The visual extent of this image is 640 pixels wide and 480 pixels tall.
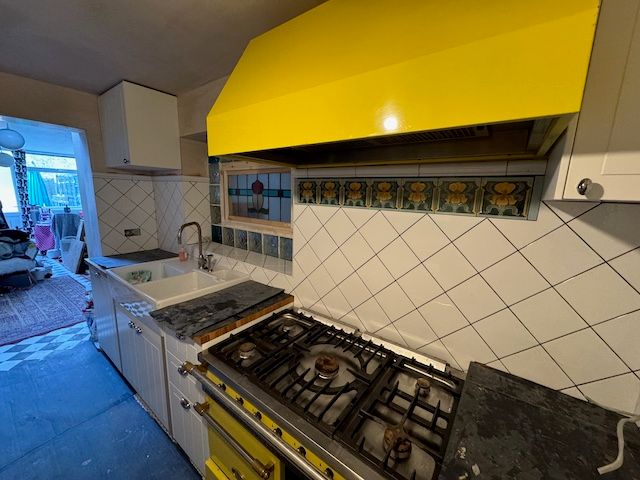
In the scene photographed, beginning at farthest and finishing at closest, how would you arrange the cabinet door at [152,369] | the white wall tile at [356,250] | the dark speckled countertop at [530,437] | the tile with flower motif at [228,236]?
the tile with flower motif at [228,236], the cabinet door at [152,369], the white wall tile at [356,250], the dark speckled countertop at [530,437]

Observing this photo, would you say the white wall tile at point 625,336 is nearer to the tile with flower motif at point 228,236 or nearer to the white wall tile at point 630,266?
the white wall tile at point 630,266

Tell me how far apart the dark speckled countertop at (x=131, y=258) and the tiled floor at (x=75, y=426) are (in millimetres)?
846

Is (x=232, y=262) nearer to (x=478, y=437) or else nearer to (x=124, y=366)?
(x=124, y=366)

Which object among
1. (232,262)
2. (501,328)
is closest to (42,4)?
(232,262)

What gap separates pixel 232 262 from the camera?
1.77 meters

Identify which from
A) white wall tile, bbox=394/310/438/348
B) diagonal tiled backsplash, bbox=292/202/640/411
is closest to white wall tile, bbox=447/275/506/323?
diagonal tiled backsplash, bbox=292/202/640/411

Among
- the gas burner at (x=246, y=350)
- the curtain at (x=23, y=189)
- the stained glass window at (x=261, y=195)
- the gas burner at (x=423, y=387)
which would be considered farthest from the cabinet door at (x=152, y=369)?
the curtain at (x=23, y=189)

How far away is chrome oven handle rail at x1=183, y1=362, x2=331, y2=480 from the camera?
26.5 inches

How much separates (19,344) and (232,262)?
7.43ft

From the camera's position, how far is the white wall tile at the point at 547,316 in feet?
2.53

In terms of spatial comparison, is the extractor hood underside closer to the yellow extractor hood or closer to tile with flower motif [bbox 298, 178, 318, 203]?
the yellow extractor hood

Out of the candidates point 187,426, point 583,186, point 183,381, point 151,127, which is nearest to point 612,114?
point 583,186

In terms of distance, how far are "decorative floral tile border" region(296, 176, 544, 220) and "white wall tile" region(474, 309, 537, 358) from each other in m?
0.34

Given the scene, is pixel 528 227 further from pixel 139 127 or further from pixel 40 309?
pixel 40 309
